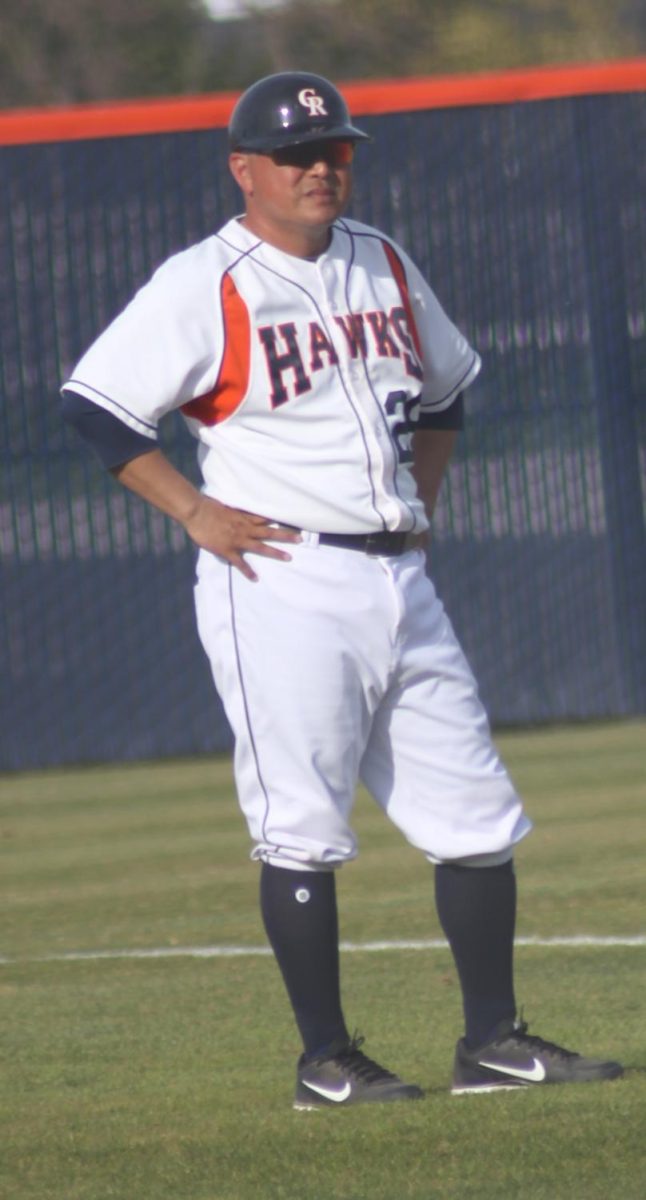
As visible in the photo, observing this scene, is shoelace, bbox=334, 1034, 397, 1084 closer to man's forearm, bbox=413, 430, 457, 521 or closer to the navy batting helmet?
man's forearm, bbox=413, 430, 457, 521

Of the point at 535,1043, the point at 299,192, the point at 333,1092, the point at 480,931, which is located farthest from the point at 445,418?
the point at 333,1092

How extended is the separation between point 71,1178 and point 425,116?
9772 mm

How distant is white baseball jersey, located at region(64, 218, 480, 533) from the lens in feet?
14.4

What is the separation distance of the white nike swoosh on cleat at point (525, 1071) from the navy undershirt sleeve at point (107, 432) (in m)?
1.34

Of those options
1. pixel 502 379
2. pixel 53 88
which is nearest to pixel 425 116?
pixel 502 379

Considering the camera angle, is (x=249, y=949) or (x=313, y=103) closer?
(x=313, y=103)

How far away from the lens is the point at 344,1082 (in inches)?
173

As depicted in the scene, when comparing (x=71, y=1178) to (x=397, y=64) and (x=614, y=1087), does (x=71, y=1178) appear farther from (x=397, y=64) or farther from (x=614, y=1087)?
(x=397, y=64)

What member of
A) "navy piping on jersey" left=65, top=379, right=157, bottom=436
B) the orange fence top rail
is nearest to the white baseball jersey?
"navy piping on jersey" left=65, top=379, right=157, bottom=436

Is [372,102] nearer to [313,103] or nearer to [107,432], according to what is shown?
[313,103]

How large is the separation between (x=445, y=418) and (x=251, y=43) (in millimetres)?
30338

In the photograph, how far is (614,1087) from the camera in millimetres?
4316

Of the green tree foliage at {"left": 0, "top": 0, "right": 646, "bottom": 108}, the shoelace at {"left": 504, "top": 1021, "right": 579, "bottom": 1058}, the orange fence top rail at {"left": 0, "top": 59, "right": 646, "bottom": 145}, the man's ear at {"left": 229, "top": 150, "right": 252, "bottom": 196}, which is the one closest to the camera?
the shoelace at {"left": 504, "top": 1021, "right": 579, "bottom": 1058}

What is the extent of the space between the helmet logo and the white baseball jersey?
27 cm
